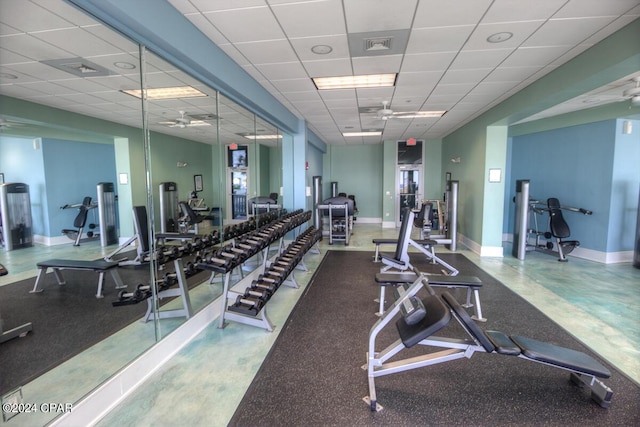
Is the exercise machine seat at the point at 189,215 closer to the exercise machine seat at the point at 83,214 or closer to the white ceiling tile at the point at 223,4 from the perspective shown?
the exercise machine seat at the point at 83,214

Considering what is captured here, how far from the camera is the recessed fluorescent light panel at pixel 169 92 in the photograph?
2496 mm

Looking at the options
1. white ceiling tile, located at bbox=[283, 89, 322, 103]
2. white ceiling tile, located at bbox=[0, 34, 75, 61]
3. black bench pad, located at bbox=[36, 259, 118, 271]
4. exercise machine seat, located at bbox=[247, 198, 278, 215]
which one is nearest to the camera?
white ceiling tile, located at bbox=[0, 34, 75, 61]

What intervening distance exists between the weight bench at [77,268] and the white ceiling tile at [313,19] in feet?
7.80

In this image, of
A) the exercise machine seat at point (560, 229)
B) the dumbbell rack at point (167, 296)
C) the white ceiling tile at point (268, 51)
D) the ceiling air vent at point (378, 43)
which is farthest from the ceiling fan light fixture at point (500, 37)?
the exercise machine seat at point (560, 229)

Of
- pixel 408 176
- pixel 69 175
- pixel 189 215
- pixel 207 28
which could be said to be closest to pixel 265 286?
pixel 189 215

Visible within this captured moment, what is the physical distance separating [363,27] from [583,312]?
3.82 metres

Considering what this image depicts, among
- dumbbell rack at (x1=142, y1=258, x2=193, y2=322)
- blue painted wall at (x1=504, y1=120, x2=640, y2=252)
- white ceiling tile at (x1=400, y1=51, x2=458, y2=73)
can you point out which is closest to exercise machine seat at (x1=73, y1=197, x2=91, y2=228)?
dumbbell rack at (x1=142, y1=258, x2=193, y2=322)

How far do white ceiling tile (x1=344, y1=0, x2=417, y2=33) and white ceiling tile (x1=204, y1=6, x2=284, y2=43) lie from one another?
2.14ft

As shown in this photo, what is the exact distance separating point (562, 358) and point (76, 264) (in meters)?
3.32

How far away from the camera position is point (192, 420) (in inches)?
71.5

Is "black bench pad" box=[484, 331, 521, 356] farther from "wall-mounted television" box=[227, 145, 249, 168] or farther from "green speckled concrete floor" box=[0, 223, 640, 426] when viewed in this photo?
"wall-mounted television" box=[227, 145, 249, 168]

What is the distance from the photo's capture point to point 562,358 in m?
1.93

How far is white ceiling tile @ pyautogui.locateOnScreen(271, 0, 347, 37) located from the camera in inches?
92.4

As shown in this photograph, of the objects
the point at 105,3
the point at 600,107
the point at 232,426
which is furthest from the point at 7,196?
Answer: the point at 600,107
